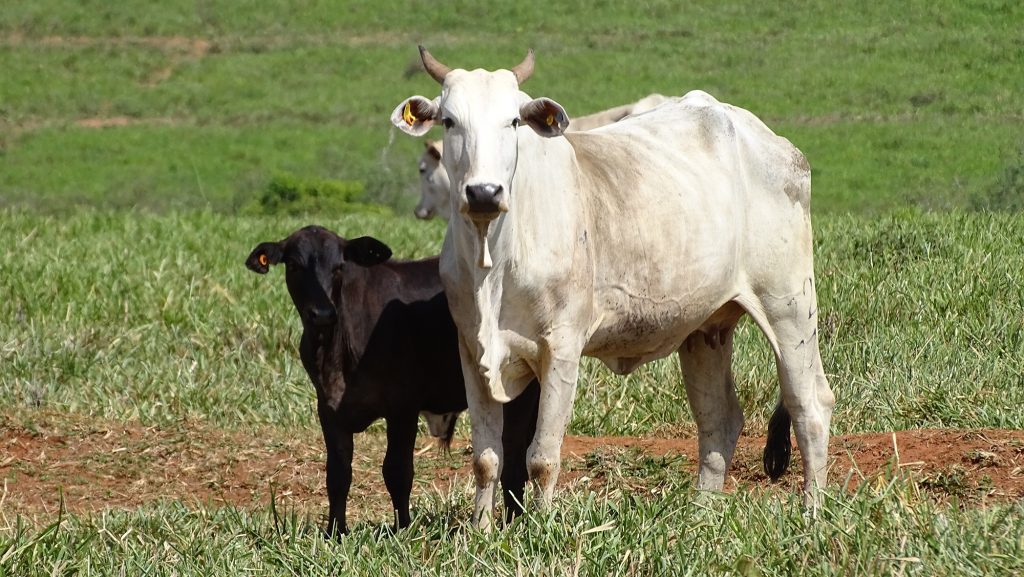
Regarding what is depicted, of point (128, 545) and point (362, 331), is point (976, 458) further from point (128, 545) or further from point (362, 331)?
point (128, 545)

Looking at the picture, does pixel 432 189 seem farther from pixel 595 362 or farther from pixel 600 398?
pixel 600 398

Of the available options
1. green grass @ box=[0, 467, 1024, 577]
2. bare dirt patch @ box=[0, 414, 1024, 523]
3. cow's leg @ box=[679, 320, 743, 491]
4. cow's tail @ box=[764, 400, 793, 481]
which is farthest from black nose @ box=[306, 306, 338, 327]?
cow's tail @ box=[764, 400, 793, 481]

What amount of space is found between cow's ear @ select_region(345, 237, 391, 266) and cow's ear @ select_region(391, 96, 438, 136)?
1.16 meters

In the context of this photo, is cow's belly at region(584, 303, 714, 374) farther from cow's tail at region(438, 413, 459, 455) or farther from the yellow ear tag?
cow's tail at region(438, 413, 459, 455)

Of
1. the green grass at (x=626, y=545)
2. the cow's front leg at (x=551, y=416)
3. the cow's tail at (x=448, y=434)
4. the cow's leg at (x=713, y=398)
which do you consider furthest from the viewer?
the cow's tail at (x=448, y=434)

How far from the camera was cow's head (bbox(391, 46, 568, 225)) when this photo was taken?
4629mm

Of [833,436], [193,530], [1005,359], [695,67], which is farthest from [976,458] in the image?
[695,67]

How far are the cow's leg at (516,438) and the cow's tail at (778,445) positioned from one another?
110 centimetres

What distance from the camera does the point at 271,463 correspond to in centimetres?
739

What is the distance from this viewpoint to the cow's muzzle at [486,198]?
15.0ft

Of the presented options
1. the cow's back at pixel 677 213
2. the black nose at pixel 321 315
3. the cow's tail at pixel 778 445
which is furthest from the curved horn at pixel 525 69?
the cow's tail at pixel 778 445

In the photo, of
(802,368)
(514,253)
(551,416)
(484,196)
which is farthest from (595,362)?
(484,196)

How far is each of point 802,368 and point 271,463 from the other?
9.19ft

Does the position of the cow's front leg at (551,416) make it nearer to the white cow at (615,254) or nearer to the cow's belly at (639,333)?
the white cow at (615,254)
